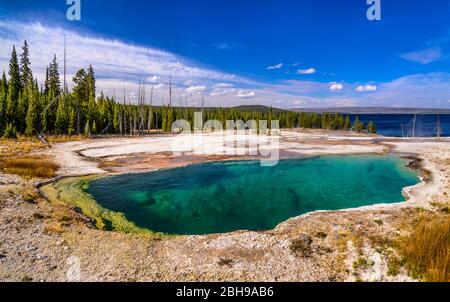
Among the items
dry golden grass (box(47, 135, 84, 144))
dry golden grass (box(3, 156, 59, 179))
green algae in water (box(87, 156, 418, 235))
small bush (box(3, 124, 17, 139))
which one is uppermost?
small bush (box(3, 124, 17, 139))

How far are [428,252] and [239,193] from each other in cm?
1529

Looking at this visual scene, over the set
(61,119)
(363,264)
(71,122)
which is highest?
(61,119)

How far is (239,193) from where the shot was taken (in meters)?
24.4

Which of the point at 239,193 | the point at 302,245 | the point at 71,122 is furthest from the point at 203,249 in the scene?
the point at 71,122

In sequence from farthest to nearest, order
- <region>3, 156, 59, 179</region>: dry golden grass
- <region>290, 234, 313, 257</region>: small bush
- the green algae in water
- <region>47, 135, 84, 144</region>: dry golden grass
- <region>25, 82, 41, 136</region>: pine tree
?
<region>25, 82, 41, 136</region>: pine tree, <region>47, 135, 84, 144</region>: dry golden grass, <region>3, 156, 59, 179</region>: dry golden grass, the green algae in water, <region>290, 234, 313, 257</region>: small bush

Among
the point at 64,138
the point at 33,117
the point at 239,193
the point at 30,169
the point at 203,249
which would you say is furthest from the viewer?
the point at 64,138

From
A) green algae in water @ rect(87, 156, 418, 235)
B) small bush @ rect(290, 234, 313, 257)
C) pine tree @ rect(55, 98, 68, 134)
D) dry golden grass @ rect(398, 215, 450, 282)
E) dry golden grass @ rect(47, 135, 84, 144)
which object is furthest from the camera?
pine tree @ rect(55, 98, 68, 134)

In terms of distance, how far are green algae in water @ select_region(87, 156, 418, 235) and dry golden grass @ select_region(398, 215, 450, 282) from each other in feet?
23.6

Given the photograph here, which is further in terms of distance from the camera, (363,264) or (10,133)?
(10,133)

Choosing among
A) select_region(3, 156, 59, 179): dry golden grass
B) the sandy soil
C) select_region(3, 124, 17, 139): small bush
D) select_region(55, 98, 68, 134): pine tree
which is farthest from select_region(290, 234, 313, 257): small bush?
select_region(55, 98, 68, 134): pine tree

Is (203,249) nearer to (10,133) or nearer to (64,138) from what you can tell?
(64,138)

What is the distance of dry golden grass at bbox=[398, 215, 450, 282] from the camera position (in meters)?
9.34

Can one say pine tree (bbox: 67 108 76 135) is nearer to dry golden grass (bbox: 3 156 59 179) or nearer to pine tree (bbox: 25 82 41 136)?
pine tree (bbox: 25 82 41 136)

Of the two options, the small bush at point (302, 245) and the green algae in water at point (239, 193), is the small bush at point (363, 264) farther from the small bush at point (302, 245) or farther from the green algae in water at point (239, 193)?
the green algae in water at point (239, 193)
